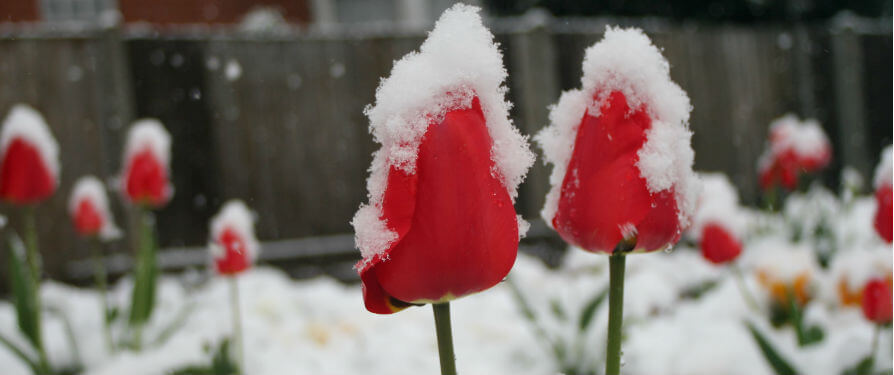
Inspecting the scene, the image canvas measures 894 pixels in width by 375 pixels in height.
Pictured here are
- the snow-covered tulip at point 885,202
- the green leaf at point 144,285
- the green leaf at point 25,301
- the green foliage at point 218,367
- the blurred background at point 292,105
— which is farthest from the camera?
the blurred background at point 292,105

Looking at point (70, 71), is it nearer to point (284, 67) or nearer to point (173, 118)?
point (173, 118)

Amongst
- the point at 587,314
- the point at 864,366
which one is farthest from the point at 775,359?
the point at 587,314

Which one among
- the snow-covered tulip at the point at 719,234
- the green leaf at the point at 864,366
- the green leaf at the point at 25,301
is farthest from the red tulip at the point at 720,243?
the green leaf at the point at 25,301

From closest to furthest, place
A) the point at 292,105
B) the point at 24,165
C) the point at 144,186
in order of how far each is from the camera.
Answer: the point at 24,165 → the point at 144,186 → the point at 292,105

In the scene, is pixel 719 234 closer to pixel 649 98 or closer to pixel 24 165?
pixel 649 98

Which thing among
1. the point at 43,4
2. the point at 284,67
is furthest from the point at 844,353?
the point at 43,4

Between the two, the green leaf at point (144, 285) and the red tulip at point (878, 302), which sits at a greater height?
the red tulip at point (878, 302)

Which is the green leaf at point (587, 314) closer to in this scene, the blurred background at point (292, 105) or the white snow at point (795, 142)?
the white snow at point (795, 142)
